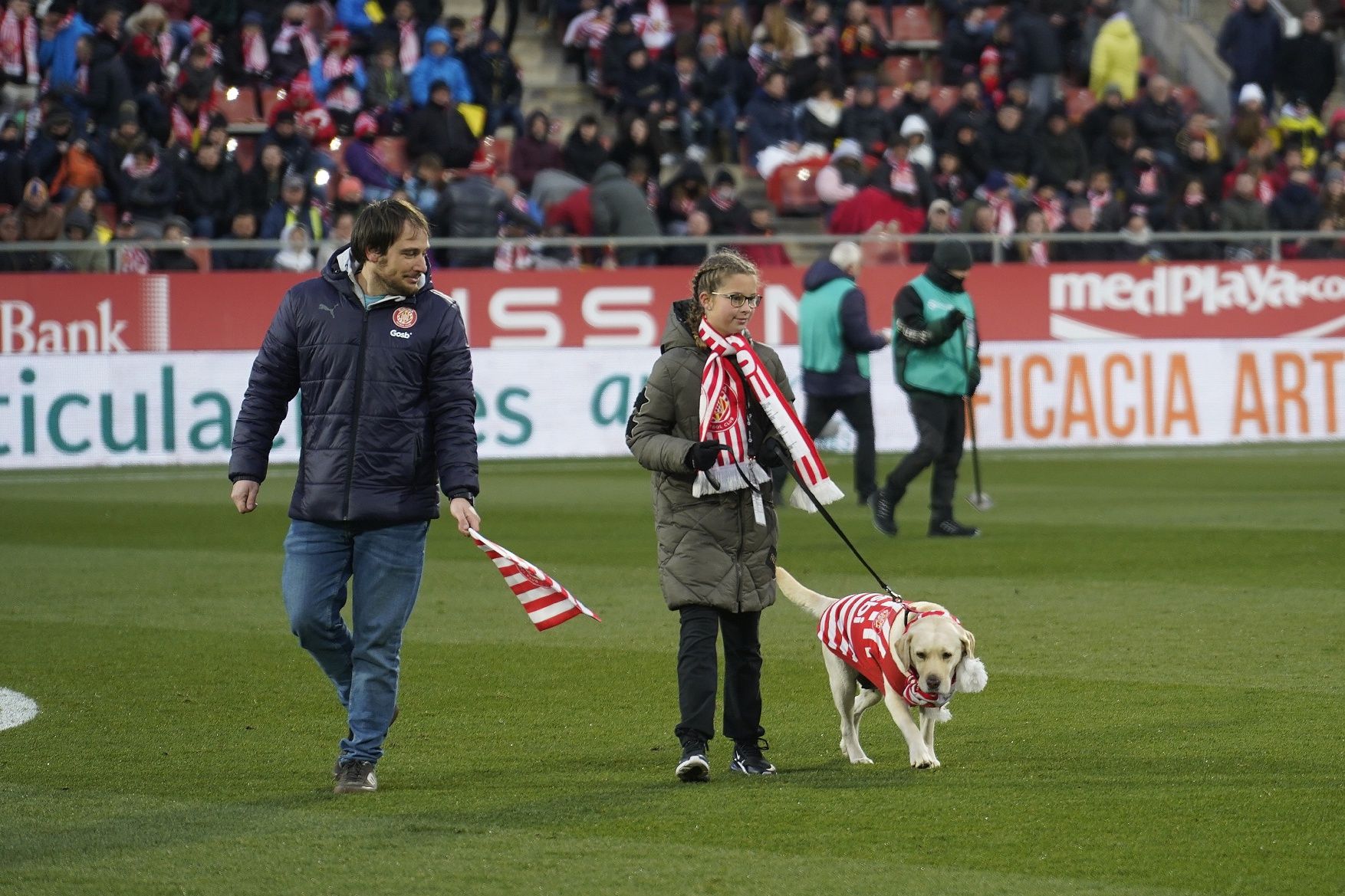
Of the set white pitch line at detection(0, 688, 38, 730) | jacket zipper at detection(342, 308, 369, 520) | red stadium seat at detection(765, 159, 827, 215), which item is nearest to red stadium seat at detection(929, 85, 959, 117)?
red stadium seat at detection(765, 159, 827, 215)

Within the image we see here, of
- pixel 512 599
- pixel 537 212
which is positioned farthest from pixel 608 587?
pixel 537 212

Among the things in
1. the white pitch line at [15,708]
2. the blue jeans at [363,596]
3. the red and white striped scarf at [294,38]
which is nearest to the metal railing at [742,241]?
the red and white striped scarf at [294,38]

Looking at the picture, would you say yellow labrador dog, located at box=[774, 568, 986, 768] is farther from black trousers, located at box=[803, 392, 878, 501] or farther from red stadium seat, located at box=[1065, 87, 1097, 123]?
red stadium seat, located at box=[1065, 87, 1097, 123]

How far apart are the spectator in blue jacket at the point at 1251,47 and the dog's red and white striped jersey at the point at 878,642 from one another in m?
23.8

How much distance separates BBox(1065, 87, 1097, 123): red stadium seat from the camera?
2806 centimetres

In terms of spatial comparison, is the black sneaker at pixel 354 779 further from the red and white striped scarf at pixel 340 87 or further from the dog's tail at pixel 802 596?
the red and white striped scarf at pixel 340 87

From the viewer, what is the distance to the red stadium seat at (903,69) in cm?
2900

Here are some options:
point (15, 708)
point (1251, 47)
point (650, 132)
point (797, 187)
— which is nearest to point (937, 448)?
point (15, 708)

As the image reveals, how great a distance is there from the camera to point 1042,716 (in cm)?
790

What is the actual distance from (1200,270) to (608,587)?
40.6 feet

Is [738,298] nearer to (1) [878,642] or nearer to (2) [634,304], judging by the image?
(1) [878,642]

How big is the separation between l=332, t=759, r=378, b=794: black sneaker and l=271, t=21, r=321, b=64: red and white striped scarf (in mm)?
19564

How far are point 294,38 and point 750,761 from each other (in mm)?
19613

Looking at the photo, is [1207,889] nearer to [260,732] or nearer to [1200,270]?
[260,732]
